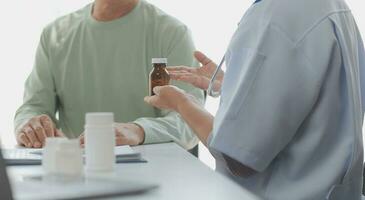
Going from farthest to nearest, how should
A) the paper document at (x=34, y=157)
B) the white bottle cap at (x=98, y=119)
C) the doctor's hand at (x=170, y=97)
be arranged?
the doctor's hand at (x=170, y=97) < the paper document at (x=34, y=157) < the white bottle cap at (x=98, y=119)

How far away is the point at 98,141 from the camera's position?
3.18 feet

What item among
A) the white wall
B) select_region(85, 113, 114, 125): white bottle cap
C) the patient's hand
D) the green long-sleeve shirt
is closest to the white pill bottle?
select_region(85, 113, 114, 125): white bottle cap

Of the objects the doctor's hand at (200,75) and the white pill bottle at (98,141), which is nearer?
the white pill bottle at (98,141)

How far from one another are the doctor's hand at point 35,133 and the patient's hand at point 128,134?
0.11 meters

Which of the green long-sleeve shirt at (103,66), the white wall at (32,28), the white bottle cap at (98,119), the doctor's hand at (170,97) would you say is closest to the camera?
the white bottle cap at (98,119)

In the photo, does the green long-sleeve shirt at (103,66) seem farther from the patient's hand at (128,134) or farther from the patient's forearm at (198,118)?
the patient's forearm at (198,118)

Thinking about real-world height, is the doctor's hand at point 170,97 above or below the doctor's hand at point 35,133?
above

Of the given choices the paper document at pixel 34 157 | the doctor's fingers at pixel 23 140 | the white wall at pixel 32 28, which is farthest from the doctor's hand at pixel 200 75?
the white wall at pixel 32 28

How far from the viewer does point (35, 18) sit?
2482 millimetres

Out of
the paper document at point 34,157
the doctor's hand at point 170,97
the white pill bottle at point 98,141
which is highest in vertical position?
the white pill bottle at point 98,141

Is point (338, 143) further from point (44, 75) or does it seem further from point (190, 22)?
point (190, 22)

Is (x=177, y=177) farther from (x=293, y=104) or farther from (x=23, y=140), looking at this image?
(x=23, y=140)

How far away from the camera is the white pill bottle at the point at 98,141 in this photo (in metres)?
0.97

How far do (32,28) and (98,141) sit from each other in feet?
5.33
